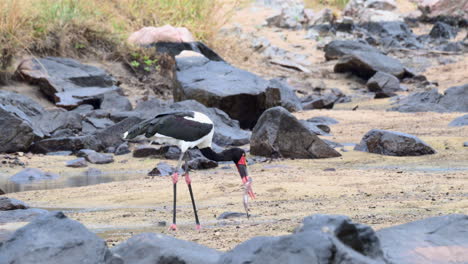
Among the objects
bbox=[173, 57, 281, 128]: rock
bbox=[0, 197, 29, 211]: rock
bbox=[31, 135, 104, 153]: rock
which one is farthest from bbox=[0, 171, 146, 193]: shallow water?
bbox=[173, 57, 281, 128]: rock

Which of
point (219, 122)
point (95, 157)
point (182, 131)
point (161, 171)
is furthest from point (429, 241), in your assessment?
point (219, 122)

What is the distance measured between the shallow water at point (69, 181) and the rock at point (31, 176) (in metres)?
0.08

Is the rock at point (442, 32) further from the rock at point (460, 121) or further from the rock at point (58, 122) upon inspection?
Result: the rock at point (58, 122)

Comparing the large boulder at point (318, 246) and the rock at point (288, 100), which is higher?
the large boulder at point (318, 246)

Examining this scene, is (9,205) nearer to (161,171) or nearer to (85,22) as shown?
(161,171)

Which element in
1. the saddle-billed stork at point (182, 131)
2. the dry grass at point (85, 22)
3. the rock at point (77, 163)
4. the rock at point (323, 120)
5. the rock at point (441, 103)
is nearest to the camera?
the saddle-billed stork at point (182, 131)

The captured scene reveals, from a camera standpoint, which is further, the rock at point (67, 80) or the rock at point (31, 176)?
the rock at point (67, 80)

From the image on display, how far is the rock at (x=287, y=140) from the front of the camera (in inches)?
288

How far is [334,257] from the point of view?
7.33ft

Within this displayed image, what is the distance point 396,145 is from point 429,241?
4448 mm

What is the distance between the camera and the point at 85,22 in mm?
12781

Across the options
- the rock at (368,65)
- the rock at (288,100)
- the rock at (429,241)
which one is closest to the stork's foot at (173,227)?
the rock at (429,241)

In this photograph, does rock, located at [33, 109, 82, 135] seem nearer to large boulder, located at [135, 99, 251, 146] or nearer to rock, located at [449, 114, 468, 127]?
large boulder, located at [135, 99, 251, 146]

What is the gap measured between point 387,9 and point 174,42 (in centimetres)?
1429
